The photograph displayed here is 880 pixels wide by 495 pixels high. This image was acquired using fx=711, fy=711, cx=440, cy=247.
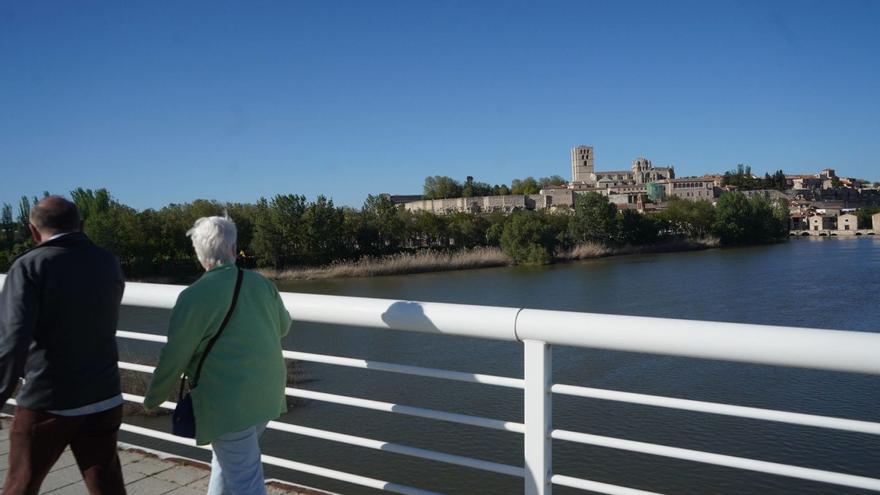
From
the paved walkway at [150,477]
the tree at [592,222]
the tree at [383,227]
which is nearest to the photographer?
the paved walkway at [150,477]

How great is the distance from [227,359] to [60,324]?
1.47ft

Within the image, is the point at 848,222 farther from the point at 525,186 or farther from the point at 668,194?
the point at 525,186

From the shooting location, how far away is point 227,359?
5.69 feet

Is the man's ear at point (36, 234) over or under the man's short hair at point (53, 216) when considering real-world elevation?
under

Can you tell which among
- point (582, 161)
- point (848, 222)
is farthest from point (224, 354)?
point (582, 161)

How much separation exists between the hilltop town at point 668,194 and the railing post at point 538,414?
5922 cm

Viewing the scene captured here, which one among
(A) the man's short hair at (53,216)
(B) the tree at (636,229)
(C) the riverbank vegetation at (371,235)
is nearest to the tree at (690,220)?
(C) the riverbank vegetation at (371,235)

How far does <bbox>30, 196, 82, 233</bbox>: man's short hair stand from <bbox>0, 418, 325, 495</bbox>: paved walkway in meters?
1.10

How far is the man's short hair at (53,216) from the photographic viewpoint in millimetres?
1828

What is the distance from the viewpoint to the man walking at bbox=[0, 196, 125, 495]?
172cm

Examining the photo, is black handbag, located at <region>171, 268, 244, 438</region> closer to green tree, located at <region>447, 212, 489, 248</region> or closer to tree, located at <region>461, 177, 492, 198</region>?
green tree, located at <region>447, 212, 489, 248</region>

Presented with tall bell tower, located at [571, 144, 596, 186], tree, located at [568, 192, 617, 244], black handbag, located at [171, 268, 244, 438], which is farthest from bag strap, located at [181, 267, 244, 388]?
tall bell tower, located at [571, 144, 596, 186]

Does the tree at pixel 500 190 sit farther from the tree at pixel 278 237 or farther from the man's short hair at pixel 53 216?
the man's short hair at pixel 53 216

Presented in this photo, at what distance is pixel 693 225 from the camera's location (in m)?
54.1
